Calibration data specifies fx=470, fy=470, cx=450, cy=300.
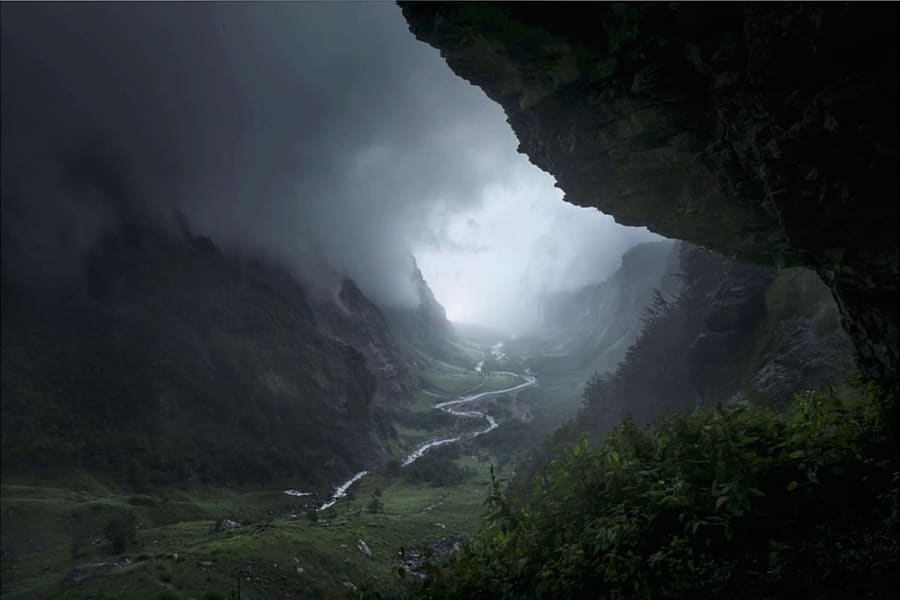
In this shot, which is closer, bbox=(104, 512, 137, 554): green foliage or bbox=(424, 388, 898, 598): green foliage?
bbox=(424, 388, 898, 598): green foliage

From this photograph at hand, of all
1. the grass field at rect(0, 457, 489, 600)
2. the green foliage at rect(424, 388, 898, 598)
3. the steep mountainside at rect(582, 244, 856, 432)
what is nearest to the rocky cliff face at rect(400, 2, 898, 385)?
the green foliage at rect(424, 388, 898, 598)

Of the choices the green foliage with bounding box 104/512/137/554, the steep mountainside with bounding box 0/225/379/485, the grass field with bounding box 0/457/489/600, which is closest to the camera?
the grass field with bounding box 0/457/489/600

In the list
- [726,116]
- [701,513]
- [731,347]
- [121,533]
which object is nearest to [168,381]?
[121,533]

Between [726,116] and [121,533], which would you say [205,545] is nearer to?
[121,533]

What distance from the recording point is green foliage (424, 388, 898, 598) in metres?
8.45

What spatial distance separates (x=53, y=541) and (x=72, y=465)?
172ft

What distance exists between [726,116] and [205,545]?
59704mm

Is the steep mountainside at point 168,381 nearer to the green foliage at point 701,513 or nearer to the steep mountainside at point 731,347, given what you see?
the steep mountainside at point 731,347

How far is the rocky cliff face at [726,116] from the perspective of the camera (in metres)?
8.50

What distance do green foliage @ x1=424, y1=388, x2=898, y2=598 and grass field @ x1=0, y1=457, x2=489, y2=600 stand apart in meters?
3.26

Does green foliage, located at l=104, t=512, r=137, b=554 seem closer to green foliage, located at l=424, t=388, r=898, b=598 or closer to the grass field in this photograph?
the grass field

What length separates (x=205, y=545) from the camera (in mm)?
50531

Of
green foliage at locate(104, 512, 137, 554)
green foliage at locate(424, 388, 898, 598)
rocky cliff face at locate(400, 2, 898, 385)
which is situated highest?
rocky cliff face at locate(400, 2, 898, 385)

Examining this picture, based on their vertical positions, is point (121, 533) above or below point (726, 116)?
below
